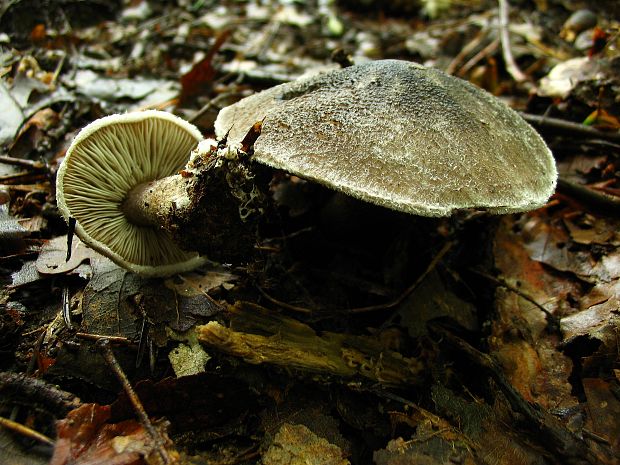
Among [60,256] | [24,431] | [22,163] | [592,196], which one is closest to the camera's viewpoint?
[24,431]

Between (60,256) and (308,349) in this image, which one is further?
(60,256)

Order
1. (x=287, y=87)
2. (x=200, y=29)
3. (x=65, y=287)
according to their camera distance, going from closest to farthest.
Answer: (x=65, y=287)
(x=287, y=87)
(x=200, y=29)

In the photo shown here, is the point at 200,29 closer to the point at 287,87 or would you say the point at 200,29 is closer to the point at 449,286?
the point at 287,87

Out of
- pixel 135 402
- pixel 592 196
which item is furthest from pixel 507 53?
pixel 135 402

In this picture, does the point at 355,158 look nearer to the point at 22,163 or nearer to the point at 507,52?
the point at 22,163

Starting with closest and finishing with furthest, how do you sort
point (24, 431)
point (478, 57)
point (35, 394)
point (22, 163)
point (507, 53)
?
point (24, 431) → point (35, 394) → point (22, 163) → point (507, 53) → point (478, 57)

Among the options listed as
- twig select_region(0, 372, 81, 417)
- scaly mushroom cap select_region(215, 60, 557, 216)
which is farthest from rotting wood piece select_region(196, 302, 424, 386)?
scaly mushroom cap select_region(215, 60, 557, 216)

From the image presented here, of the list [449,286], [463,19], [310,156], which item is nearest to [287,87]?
[310,156]

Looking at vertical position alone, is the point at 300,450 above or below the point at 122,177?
below
